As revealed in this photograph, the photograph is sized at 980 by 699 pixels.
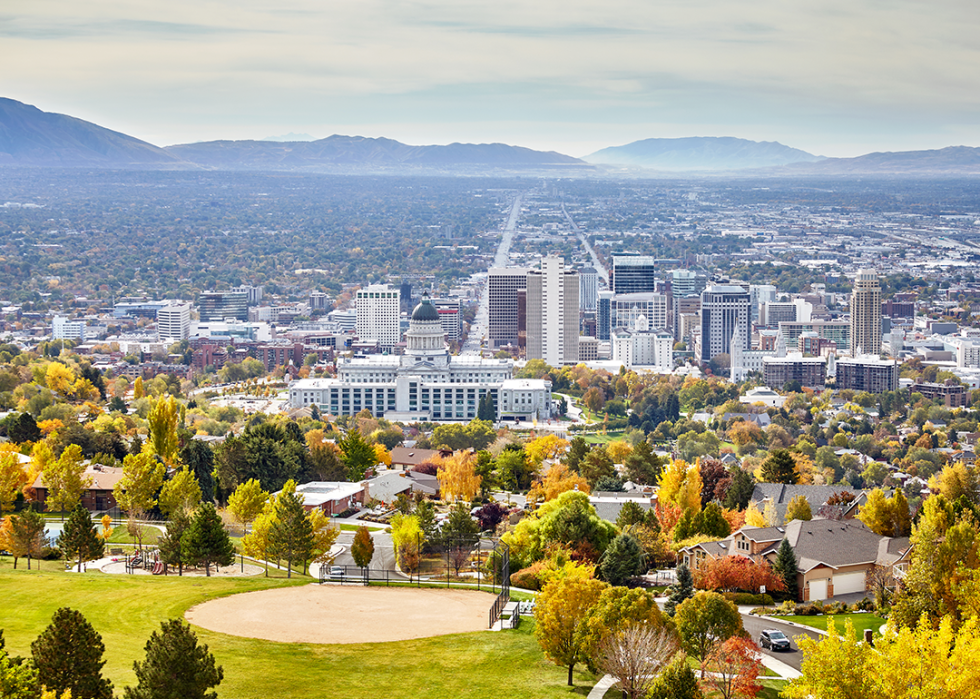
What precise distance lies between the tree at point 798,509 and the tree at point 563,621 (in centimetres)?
2707

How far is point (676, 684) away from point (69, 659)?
43.9 ft

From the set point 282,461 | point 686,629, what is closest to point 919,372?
point 282,461

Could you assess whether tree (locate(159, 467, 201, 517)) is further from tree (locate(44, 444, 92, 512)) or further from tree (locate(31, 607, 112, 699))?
tree (locate(31, 607, 112, 699))

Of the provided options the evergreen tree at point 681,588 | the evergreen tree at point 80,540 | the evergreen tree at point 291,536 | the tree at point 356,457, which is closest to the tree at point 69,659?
the evergreen tree at point 80,540

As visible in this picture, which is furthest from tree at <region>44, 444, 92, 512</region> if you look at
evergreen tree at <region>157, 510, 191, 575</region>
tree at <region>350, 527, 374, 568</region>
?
tree at <region>350, 527, 374, 568</region>

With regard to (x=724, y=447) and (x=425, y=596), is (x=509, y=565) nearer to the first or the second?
(x=425, y=596)

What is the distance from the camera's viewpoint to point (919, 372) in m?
184

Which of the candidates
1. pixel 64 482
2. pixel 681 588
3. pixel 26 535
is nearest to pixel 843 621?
pixel 681 588

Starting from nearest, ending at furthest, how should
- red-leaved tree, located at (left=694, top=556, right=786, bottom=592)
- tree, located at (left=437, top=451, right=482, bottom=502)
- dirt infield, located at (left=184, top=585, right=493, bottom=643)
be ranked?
dirt infield, located at (left=184, top=585, right=493, bottom=643) < red-leaved tree, located at (left=694, top=556, right=786, bottom=592) < tree, located at (left=437, top=451, right=482, bottom=502)

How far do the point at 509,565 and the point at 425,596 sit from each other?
6347 millimetres

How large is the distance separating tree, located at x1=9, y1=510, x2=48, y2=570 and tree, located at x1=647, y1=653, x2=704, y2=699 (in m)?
26.0

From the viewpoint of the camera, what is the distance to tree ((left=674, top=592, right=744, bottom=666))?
37844 mm

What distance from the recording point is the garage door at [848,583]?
51906mm

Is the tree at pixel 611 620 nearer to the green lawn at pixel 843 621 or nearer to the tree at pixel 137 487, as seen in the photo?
the green lawn at pixel 843 621
